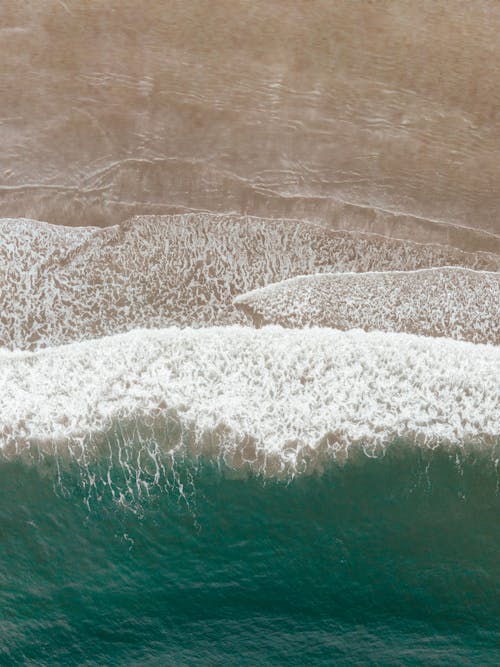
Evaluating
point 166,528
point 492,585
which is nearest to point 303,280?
point 166,528

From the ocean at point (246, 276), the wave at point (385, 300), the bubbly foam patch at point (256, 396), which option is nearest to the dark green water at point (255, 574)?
the ocean at point (246, 276)

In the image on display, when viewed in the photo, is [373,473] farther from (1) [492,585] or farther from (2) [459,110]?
(2) [459,110]

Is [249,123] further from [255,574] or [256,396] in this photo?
[255,574]

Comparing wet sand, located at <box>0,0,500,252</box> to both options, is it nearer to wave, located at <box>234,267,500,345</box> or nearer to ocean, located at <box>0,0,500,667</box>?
ocean, located at <box>0,0,500,667</box>

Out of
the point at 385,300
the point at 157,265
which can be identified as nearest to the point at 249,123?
the point at 157,265

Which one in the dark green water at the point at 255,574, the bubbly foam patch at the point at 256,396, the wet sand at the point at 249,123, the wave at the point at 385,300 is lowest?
the dark green water at the point at 255,574

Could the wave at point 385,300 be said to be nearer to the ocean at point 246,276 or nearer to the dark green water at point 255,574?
the ocean at point 246,276
